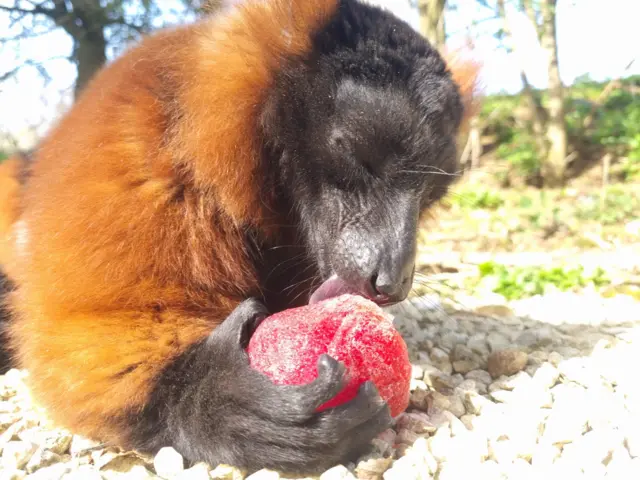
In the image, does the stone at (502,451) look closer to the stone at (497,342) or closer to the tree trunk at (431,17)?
the stone at (497,342)

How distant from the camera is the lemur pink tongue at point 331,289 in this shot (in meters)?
2.41

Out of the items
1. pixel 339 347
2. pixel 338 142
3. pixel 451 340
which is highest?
pixel 338 142

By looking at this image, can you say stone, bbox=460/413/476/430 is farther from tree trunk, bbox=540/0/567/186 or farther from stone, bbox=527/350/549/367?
tree trunk, bbox=540/0/567/186

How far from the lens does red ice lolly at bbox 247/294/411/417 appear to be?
2.01 meters

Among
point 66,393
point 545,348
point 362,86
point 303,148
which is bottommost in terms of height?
point 545,348

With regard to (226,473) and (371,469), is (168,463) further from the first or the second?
(371,469)

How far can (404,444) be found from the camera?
2213mm

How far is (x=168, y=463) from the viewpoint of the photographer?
207 cm

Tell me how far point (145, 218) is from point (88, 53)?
4339mm

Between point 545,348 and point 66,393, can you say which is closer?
point 66,393

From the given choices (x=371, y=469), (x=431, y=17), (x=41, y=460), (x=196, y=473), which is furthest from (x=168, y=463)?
(x=431, y=17)

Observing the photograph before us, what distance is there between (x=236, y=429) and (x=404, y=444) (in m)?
0.61

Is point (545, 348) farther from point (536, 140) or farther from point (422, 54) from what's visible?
point (536, 140)

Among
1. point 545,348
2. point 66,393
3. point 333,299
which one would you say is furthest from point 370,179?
point 545,348
